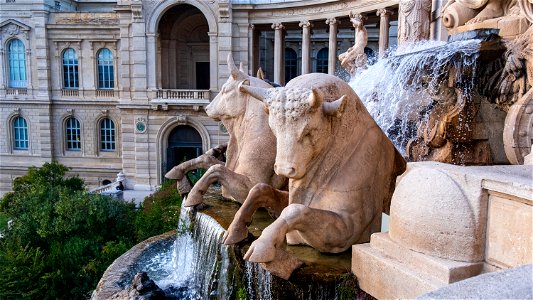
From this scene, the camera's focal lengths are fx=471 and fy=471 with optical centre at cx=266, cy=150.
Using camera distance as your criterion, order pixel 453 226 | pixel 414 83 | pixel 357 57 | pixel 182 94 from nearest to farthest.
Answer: pixel 453 226, pixel 414 83, pixel 357 57, pixel 182 94

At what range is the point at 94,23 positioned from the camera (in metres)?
31.1

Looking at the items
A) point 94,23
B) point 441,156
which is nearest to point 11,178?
point 94,23

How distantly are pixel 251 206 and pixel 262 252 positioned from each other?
113 cm

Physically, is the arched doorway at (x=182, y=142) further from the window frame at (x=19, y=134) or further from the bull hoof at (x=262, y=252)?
the bull hoof at (x=262, y=252)

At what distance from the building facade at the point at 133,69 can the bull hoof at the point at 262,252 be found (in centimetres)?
2258

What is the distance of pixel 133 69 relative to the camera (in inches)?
1123

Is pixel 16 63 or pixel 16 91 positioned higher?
pixel 16 63

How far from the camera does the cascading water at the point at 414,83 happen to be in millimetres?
6988

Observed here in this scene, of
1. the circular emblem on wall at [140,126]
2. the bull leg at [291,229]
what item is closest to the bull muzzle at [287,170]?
the bull leg at [291,229]

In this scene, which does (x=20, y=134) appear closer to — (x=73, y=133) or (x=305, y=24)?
(x=73, y=133)

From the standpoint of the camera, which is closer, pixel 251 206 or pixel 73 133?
A: pixel 251 206

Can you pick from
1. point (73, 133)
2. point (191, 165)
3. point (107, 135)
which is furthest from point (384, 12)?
point (73, 133)

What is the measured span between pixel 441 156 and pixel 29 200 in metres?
14.2

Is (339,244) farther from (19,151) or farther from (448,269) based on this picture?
(19,151)
